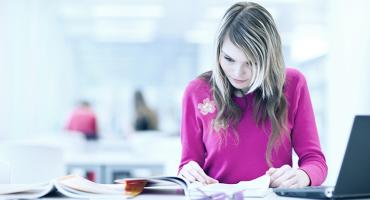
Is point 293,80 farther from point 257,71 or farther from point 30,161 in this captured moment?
point 30,161

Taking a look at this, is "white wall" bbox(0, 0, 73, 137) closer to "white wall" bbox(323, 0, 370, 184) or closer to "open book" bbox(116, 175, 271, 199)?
"white wall" bbox(323, 0, 370, 184)

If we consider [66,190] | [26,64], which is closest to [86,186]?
[66,190]

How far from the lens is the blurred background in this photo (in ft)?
10.7

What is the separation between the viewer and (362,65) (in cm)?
300

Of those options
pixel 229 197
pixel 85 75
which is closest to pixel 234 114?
pixel 229 197

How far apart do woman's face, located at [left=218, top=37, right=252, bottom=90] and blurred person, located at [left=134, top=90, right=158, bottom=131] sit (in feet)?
13.7

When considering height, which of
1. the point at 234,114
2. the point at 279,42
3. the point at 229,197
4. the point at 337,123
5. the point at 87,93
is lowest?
the point at 87,93

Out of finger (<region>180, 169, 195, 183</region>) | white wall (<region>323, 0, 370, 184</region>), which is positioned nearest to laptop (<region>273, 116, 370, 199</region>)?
finger (<region>180, 169, 195, 183</region>)

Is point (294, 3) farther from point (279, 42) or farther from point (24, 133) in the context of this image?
point (279, 42)

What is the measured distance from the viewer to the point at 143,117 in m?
5.70

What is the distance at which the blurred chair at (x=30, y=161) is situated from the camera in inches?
79.8

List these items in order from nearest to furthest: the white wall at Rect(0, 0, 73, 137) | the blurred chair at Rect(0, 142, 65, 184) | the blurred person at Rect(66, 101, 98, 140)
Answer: the blurred chair at Rect(0, 142, 65, 184)
the white wall at Rect(0, 0, 73, 137)
the blurred person at Rect(66, 101, 98, 140)

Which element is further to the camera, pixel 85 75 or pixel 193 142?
pixel 85 75

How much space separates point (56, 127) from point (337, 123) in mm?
7550
